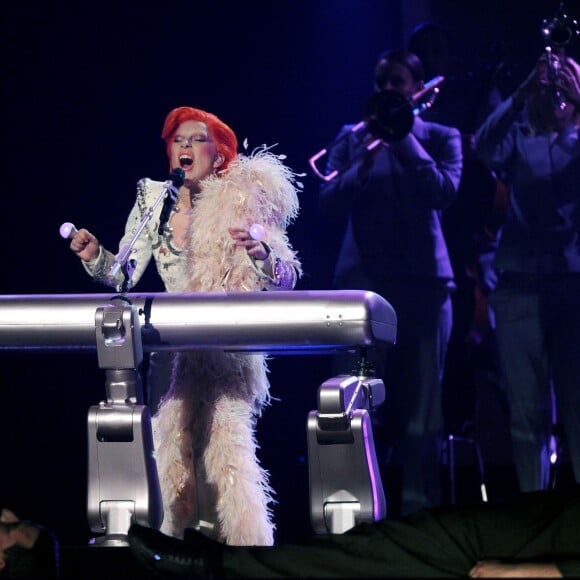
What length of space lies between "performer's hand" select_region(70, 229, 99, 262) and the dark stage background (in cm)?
136

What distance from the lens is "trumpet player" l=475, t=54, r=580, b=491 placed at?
333 cm

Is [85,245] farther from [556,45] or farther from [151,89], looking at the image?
→ [556,45]

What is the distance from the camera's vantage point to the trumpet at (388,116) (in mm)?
3646

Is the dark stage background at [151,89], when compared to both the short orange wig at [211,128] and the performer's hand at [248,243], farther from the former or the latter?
the performer's hand at [248,243]

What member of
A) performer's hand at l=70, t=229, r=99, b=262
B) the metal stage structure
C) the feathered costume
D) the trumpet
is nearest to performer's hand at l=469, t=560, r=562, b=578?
the metal stage structure

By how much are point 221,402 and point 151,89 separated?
1.80 metres

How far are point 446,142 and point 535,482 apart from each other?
130cm

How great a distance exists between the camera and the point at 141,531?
192 cm

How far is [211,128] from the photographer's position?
287 cm

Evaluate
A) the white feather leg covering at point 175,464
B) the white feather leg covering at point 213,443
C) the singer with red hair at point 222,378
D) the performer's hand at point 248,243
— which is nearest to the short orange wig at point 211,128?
the singer with red hair at point 222,378

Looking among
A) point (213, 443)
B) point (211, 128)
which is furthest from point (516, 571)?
point (211, 128)

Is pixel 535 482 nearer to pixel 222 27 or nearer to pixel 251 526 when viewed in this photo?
pixel 251 526

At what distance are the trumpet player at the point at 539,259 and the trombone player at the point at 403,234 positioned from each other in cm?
21

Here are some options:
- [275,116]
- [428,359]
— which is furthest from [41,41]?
[428,359]
